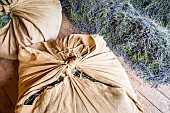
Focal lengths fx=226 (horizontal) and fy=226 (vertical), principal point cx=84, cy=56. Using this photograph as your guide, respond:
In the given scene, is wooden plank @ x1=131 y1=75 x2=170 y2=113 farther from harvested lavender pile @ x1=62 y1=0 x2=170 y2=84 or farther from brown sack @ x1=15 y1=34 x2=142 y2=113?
brown sack @ x1=15 y1=34 x2=142 y2=113

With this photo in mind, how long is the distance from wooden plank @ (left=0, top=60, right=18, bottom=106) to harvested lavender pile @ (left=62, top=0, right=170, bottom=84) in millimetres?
631

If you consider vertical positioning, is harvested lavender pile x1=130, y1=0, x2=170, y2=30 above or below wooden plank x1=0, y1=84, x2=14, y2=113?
above

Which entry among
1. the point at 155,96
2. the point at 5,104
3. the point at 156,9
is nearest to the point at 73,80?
the point at 5,104

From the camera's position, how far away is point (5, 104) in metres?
1.19

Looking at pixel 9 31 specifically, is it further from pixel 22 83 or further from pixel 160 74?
pixel 160 74

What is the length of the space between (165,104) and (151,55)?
296 mm

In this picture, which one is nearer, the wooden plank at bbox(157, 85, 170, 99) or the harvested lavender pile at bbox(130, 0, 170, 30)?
the wooden plank at bbox(157, 85, 170, 99)

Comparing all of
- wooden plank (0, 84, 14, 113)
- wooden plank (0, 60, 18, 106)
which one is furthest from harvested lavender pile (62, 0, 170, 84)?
wooden plank (0, 84, 14, 113)

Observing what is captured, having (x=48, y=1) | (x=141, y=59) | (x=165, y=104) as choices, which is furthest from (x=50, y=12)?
(x=165, y=104)

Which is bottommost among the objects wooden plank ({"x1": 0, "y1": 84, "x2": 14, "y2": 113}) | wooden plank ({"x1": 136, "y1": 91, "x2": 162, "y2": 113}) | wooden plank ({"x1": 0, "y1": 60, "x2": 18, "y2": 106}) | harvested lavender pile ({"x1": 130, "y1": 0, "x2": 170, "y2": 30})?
wooden plank ({"x1": 136, "y1": 91, "x2": 162, "y2": 113})

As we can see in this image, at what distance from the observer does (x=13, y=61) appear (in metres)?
1.43

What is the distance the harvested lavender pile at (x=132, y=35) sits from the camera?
4.36ft

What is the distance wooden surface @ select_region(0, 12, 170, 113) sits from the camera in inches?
47.4

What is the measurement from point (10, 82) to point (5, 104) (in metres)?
0.15
